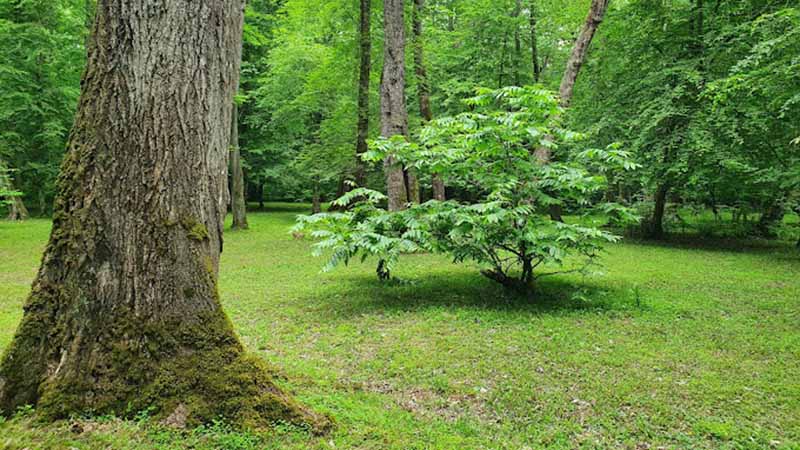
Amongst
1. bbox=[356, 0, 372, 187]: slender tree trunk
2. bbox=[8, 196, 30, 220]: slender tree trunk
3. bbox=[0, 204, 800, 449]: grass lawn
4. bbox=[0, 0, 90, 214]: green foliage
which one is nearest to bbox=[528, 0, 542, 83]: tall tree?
bbox=[356, 0, 372, 187]: slender tree trunk

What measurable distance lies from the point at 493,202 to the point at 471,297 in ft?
5.50

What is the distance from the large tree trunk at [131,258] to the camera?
236 cm

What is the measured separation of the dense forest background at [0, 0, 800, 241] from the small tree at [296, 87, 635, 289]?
1.30 meters

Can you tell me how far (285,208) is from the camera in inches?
1014

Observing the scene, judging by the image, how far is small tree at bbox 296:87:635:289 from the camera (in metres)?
5.66

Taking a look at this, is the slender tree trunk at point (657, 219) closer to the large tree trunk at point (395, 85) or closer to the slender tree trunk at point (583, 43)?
the slender tree trunk at point (583, 43)

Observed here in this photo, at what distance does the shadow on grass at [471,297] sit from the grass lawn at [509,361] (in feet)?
0.13

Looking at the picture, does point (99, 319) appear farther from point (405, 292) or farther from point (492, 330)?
point (405, 292)

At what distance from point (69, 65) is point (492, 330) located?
2083cm

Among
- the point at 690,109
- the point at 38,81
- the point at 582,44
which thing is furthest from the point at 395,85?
the point at 38,81

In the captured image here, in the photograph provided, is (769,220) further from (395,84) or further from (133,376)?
(133,376)

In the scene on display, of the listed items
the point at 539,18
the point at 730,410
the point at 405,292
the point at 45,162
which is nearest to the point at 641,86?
the point at 539,18

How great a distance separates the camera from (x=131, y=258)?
2402 mm

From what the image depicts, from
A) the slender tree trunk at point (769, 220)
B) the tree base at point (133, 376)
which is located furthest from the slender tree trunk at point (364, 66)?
the slender tree trunk at point (769, 220)
